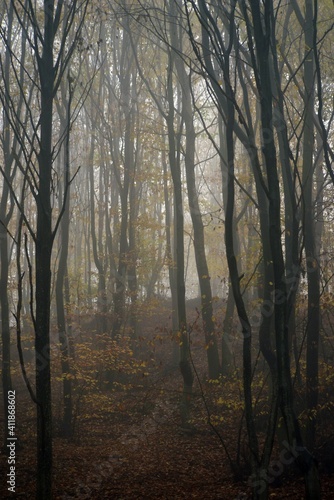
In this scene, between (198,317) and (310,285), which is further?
(198,317)

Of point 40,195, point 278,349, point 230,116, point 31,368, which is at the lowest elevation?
point 31,368

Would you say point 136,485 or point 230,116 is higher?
point 230,116

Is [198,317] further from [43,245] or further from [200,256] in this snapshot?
[43,245]

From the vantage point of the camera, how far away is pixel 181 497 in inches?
231

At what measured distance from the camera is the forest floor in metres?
6.01

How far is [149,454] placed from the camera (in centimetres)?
787

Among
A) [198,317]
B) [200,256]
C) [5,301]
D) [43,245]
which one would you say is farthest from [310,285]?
[5,301]

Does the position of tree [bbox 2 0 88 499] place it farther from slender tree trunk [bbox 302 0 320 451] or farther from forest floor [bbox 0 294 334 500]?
slender tree trunk [bbox 302 0 320 451]

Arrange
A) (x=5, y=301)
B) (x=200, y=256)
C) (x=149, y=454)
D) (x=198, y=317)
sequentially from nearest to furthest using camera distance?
(x=198, y=317) < (x=149, y=454) < (x=5, y=301) < (x=200, y=256)

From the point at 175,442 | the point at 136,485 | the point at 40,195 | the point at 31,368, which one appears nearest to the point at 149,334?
the point at 31,368

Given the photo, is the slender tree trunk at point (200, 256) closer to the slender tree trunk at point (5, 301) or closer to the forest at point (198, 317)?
the forest at point (198, 317)

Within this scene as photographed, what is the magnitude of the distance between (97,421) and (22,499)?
4.66m

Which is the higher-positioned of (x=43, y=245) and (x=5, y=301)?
(x=43, y=245)

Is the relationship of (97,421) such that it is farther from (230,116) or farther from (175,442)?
(230,116)
